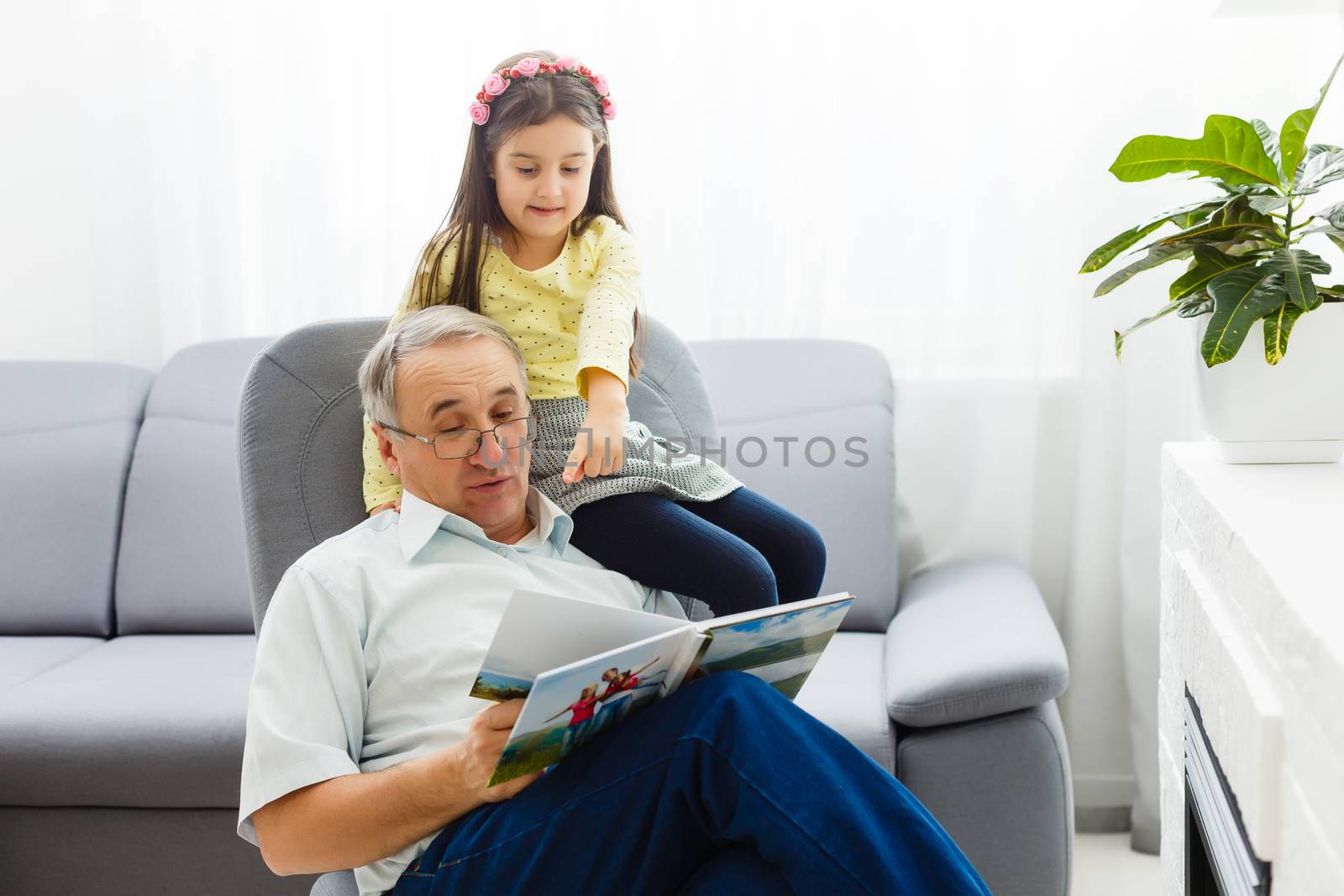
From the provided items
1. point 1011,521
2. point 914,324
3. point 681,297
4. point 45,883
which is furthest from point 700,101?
point 45,883

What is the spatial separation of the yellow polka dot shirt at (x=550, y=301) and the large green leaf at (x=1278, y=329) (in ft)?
2.61

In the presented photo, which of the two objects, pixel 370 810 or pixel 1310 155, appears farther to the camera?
pixel 1310 155

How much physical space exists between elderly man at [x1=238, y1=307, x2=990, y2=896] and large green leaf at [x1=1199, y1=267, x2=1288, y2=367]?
686 mm

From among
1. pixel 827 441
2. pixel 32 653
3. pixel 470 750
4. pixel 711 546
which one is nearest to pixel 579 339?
pixel 711 546

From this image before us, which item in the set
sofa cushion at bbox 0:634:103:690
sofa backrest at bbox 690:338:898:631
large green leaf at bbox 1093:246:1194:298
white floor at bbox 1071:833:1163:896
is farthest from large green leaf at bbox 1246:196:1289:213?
sofa cushion at bbox 0:634:103:690

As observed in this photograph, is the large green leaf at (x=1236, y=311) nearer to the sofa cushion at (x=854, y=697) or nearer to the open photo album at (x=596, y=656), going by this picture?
the open photo album at (x=596, y=656)

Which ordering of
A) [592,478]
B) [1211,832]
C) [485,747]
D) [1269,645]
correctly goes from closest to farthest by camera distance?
[1269,645], [485,747], [1211,832], [592,478]

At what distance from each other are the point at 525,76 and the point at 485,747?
854mm

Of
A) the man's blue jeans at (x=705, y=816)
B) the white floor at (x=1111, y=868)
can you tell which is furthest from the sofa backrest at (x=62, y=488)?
the white floor at (x=1111, y=868)

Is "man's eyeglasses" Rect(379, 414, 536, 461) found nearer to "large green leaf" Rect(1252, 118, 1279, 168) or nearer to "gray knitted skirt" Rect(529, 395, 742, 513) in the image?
"gray knitted skirt" Rect(529, 395, 742, 513)

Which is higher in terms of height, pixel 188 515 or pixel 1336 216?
pixel 1336 216

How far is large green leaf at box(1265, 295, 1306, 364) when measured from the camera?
1398 mm

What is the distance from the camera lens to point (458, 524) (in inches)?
56.9

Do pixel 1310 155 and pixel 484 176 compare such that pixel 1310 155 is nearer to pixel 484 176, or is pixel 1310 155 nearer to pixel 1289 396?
pixel 1289 396
